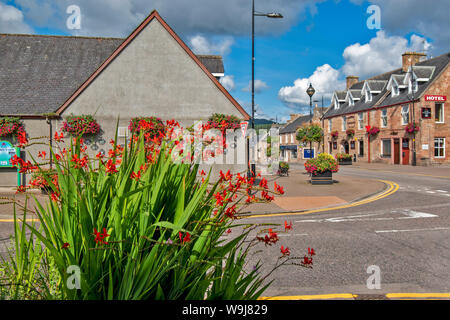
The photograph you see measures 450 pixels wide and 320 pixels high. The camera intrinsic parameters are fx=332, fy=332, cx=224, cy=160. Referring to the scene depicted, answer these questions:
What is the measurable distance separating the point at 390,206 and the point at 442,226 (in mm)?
3203

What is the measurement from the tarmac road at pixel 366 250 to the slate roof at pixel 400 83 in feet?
91.1

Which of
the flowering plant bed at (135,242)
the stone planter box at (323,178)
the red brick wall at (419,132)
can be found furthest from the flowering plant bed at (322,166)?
the red brick wall at (419,132)

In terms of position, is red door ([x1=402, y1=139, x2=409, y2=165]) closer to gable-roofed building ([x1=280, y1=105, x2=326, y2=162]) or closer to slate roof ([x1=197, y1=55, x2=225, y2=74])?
gable-roofed building ([x1=280, y1=105, x2=326, y2=162])

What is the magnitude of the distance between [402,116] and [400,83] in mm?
4291

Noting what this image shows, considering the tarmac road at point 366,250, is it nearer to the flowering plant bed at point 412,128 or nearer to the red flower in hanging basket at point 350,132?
the flowering plant bed at point 412,128

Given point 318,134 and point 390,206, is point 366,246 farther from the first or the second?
point 318,134

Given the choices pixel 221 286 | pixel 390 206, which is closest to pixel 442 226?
pixel 390 206

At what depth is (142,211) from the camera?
2156mm

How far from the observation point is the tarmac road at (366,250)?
5.00m

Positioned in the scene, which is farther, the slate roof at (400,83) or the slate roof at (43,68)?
the slate roof at (400,83)

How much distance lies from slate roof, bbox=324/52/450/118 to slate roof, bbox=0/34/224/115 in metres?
30.0

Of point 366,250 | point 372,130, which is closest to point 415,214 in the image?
point 366,250

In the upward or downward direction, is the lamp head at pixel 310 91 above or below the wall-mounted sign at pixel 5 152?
above

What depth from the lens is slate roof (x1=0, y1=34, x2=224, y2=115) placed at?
58.0ft
